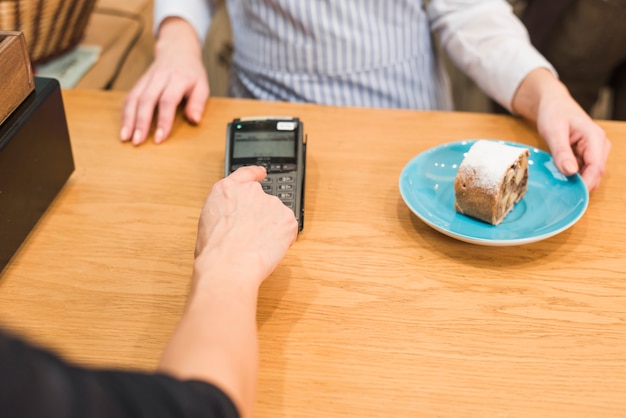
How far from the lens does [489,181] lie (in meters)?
0.83

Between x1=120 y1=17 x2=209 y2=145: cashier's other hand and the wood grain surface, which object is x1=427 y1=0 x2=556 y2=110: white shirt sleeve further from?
x1=120 y1=17 x2=209 y2=145: cashier's other hand

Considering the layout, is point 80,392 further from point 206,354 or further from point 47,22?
point 47,22

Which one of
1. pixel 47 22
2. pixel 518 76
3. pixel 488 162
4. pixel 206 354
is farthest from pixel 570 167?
pixel 47 22

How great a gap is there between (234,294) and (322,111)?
0.57 meters

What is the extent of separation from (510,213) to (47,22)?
1.04m

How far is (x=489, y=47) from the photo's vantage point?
3.92 feet

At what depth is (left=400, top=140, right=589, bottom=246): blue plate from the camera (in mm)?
833

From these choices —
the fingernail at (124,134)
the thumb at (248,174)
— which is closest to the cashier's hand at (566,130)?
the thumb at (248,174)

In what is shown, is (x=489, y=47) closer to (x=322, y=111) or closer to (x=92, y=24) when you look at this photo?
(x=322, y=111)

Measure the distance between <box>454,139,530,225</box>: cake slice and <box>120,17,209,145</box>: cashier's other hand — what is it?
473mm

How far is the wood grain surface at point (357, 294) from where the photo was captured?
67cm

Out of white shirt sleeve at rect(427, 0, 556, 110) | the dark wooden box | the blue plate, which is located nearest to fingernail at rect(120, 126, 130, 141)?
the dark wooden box

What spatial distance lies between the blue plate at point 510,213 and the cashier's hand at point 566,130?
0.02m

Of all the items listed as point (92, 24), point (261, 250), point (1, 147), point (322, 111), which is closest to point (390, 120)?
point (322, 111)
